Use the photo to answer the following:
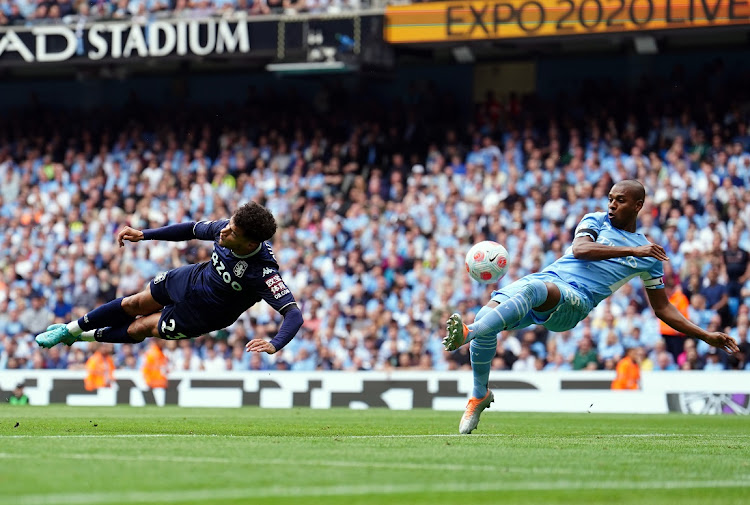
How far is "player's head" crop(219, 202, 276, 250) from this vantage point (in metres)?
9.91

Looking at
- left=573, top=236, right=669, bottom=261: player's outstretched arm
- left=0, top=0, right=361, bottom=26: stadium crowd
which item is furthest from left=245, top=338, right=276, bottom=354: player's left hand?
left=0, top=0, right=361, bottom=26: stadium crowd

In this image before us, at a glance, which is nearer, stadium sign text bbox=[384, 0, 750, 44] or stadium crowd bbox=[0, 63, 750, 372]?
stadium crowd bbox=[0, 63, 750, 372]

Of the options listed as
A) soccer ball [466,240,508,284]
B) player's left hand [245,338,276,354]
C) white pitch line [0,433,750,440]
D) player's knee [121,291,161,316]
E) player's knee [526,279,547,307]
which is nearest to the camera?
player's left hand [245,338,276,354]

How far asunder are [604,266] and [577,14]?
14.2 metres

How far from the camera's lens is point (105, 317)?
11.3 m

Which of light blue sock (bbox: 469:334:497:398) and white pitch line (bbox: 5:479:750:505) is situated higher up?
light blue sock (bbox: 469:334:497:398)

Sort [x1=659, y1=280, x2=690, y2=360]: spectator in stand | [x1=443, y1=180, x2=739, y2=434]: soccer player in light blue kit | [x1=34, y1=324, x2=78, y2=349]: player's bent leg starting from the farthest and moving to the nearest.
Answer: [x1=659, y1=280, x2=690, y2=360]: spectator in stand → [x1=34, y1=324, x2=78, y2=349]: player's bent leg → [x1=443, y1=180, x2=739, y2=434]: soccer player in light blue kit

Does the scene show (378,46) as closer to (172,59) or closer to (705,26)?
(172,59)

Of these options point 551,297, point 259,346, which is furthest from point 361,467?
point 551,297

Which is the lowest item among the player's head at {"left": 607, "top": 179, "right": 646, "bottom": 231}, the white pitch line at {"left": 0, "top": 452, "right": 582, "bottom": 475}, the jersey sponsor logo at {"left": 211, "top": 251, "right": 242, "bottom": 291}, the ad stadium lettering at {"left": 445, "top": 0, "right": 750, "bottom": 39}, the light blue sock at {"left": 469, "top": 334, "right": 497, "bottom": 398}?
the white pitch line at {"left": 0, "top": 452, "right": 582, "bottom": 475}

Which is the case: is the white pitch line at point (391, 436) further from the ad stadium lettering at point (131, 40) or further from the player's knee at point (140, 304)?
the ad stadium lettering at point (131, 40)

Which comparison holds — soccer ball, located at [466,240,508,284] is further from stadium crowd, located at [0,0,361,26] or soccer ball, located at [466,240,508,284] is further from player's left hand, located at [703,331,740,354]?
stadium crowd, located at [0,0,361,26]

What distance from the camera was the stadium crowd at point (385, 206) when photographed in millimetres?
20859

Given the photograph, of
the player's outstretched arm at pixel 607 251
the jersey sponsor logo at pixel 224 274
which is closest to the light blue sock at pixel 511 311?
the player's outstretched arm at pixel 607 251
